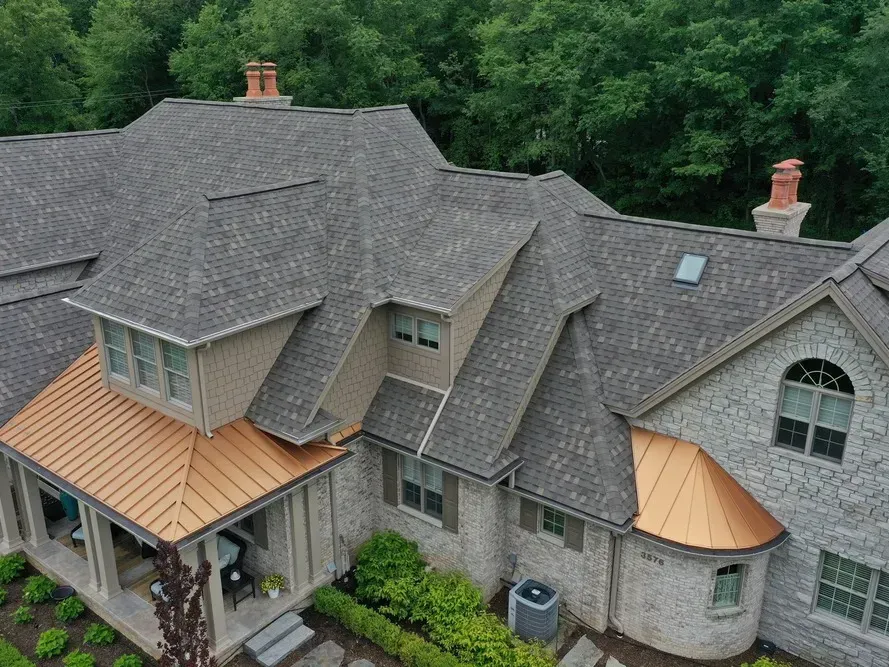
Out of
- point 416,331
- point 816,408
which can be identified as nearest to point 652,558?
point 816,408

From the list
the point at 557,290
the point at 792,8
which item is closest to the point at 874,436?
the point at 557,290

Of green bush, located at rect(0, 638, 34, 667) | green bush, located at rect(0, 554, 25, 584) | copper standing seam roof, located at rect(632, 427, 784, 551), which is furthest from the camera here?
green bush, located at rect(0, 554, 25, 584)

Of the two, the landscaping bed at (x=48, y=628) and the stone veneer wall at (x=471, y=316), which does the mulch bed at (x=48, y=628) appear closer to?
the landscaping bed at (x=48, y=628)

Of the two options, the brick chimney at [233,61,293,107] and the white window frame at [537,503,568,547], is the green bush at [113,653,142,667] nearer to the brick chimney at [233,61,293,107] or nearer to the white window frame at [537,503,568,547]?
the white window frame at [537,503,568,547]

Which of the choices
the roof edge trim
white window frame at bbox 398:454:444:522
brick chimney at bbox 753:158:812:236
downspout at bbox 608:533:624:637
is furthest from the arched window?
the roof edge trim

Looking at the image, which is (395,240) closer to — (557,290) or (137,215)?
(557,290)

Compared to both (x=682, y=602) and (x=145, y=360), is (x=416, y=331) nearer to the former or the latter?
(x=145, y=360)

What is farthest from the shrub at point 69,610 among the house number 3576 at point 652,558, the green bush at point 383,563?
the house number 3576 at point 652,558
